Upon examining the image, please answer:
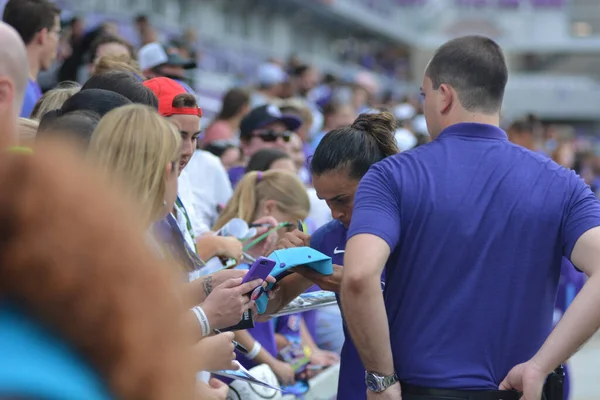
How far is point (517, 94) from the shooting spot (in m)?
50.9

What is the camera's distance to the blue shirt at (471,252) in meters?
2.76

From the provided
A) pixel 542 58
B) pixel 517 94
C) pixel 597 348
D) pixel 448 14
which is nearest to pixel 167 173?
pixel 597 348

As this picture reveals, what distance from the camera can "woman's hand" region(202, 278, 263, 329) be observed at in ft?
8.91

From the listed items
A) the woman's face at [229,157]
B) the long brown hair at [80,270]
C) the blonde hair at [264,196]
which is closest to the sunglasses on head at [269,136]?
the woman's face at [229,157]

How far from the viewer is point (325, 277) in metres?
2.96

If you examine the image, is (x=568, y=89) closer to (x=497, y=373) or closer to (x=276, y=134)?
(x=276, y=134)

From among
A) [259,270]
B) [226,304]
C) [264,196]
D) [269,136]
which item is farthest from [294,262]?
[269,136]

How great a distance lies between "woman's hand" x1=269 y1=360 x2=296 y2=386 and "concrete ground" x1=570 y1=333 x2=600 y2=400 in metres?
3.93

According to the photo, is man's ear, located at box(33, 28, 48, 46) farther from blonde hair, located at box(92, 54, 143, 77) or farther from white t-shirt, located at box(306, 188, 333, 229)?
white t-shirt, located at box(306, 188, 333, 229)

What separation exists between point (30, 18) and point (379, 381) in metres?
3.13

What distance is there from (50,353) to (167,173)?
166cm

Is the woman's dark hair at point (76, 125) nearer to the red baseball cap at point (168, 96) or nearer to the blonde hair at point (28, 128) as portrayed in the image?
the blonde hair at point (28, 128)

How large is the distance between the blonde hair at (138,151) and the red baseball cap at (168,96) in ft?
3.96

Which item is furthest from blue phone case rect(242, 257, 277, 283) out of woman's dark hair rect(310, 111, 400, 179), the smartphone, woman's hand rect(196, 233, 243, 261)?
woman's hand rect(196, 233, 243, 261)
